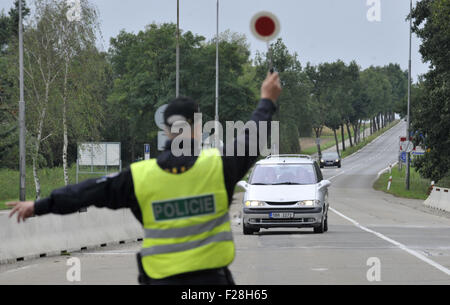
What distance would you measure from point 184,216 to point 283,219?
15.3 m

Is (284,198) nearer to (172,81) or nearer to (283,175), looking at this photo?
(283,175)

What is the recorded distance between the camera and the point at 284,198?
20.3 meters

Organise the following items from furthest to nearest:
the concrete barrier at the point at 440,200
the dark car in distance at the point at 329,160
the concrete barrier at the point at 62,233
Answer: the dark car in distance at the point at 329,160 → the concrete barrier at the point at 440,200 → the concrete barrier at the point at 62,233

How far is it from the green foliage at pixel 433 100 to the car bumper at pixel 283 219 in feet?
92.5

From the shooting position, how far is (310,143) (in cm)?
15975

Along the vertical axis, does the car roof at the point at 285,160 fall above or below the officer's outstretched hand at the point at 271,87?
below

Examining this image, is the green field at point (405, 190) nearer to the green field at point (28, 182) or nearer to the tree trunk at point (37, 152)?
the green field at point (28, 182)

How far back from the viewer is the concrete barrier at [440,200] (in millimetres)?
37156

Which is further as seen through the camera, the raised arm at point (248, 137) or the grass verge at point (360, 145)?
the grass verge at point (360, 145)

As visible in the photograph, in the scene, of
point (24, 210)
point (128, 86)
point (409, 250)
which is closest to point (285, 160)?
point (409, 250)

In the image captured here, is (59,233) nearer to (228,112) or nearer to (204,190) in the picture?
(204,190)

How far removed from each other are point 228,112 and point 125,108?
1005 centimetres

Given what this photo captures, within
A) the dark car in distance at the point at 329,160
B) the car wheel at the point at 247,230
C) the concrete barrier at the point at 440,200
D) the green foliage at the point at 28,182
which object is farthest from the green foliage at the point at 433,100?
the dark car in distance at the point at 329,160

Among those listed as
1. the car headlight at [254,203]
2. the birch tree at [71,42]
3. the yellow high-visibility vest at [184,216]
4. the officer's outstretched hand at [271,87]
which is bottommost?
the car headlight at [254,203]
